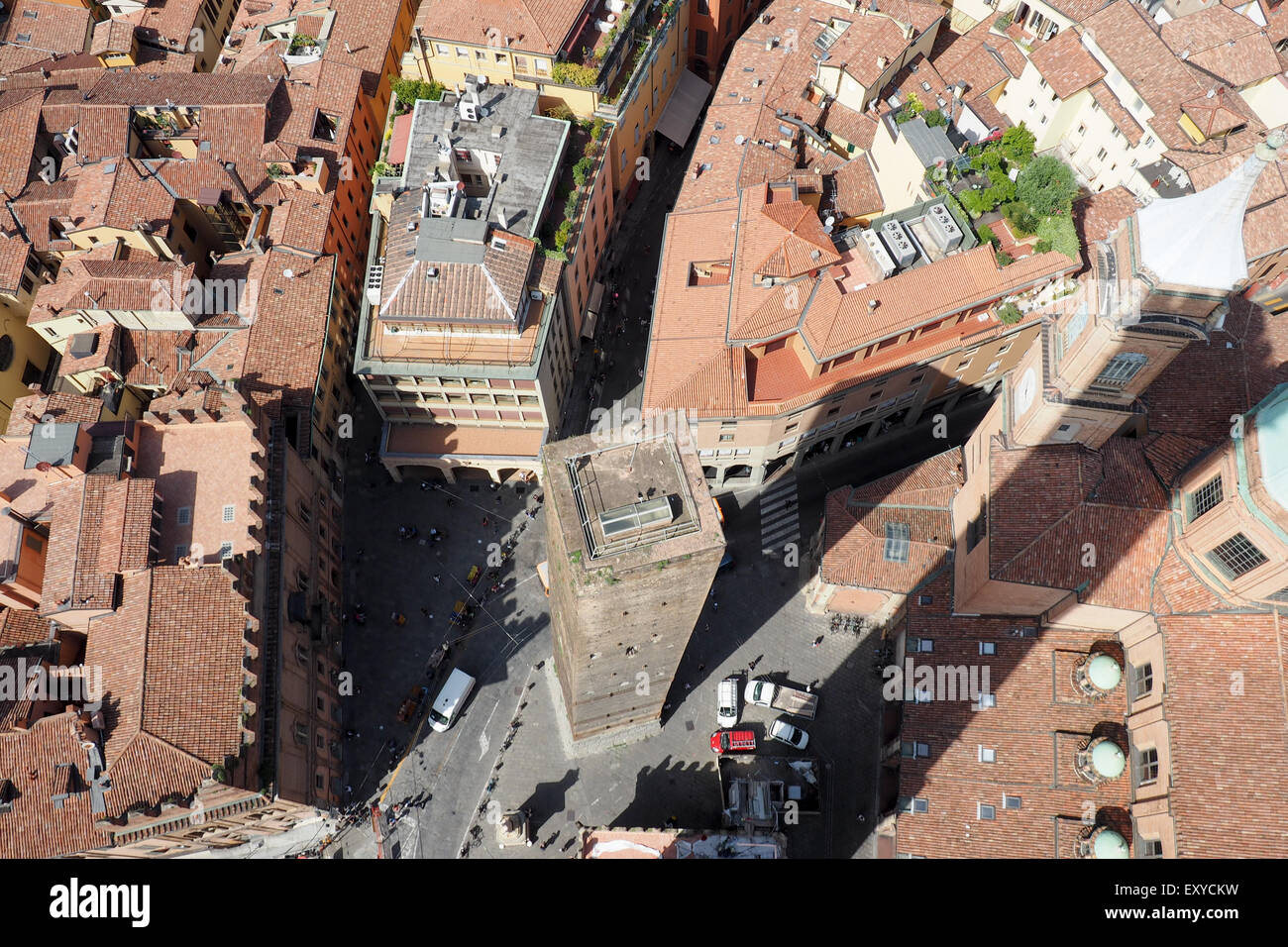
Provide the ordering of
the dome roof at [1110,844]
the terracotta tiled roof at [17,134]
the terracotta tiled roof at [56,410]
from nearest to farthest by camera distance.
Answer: the dome roof at [1110,844]
the terracotta tiled roof at [56,410]
the terracotta tiled roof at [17,134]

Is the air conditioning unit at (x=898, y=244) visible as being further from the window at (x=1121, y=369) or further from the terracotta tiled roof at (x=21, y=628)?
the terracotta tiled roof at (x=21, y=628)

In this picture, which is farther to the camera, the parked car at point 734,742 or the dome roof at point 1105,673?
the parked car at point 734,742

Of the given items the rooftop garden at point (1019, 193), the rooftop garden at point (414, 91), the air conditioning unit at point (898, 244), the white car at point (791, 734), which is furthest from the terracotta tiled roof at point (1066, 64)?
the white car at point (791, 734)

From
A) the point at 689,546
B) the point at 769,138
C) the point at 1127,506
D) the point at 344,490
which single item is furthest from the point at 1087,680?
the point at 344,490

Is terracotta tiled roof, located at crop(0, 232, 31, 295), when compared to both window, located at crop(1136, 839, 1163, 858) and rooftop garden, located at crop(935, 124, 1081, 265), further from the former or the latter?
window, located at crop(1136, 839, 1163, 858)

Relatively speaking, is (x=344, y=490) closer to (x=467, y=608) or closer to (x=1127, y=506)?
(x=467, y=608)

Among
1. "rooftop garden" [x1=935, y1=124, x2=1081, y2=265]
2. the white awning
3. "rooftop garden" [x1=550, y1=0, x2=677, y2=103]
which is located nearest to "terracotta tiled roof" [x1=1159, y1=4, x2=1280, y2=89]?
"rooftop garden" [x1=935, y1=124, x2=1081, y2=265]
